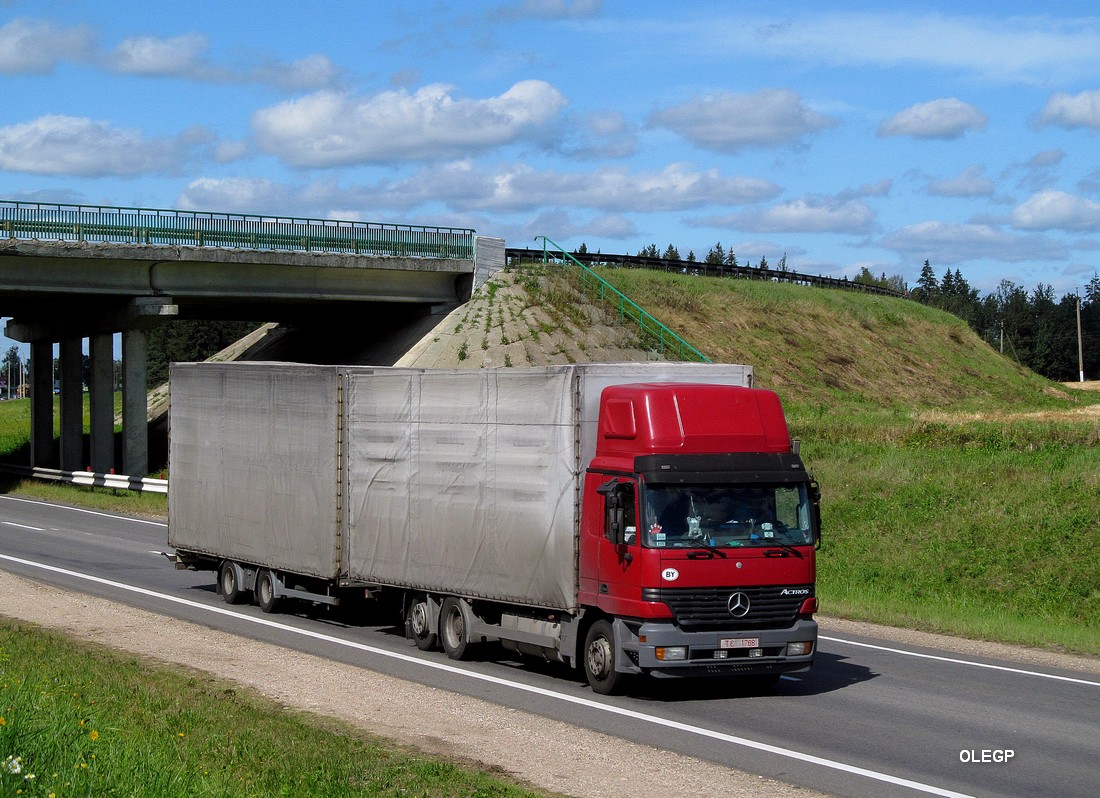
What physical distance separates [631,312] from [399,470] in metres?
37.9

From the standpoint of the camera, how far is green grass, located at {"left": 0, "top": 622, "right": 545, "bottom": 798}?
8516mm

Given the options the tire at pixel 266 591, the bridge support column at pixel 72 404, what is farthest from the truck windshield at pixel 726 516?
the bridge support column at pixel 72 404

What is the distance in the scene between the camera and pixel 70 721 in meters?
10.1

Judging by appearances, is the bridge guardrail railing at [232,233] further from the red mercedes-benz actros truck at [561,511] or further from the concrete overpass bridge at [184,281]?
the red mercedes-benz actros truck at [561,511]

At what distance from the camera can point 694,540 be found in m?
13.6

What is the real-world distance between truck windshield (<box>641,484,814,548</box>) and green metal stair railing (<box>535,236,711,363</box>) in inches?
1448

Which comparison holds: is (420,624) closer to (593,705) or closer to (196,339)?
(593,705)

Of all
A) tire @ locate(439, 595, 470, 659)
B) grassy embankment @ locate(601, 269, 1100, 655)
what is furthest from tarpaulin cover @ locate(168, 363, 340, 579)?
grassy embankment @ locate(601, 269, 1100, 655)

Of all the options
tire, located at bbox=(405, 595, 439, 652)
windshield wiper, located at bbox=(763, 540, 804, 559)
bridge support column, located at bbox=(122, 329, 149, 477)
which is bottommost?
tire, located at bbox=(405, 595, 439, 652)

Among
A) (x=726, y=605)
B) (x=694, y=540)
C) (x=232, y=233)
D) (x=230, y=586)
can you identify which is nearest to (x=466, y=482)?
(x=694, y=540)

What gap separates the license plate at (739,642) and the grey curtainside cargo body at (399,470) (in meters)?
1.76

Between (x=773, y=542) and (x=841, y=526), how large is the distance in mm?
14669

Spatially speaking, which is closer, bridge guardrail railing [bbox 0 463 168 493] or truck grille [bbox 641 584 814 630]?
truck grille [bbox 641 584 814 630]

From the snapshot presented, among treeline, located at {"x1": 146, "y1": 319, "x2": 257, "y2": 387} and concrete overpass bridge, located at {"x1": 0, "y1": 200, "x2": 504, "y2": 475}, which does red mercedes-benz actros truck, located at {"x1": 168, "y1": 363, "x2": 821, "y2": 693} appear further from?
treeline, located at {"x1": 146, "y1": 319, "x2": 257, "y2": 387}
